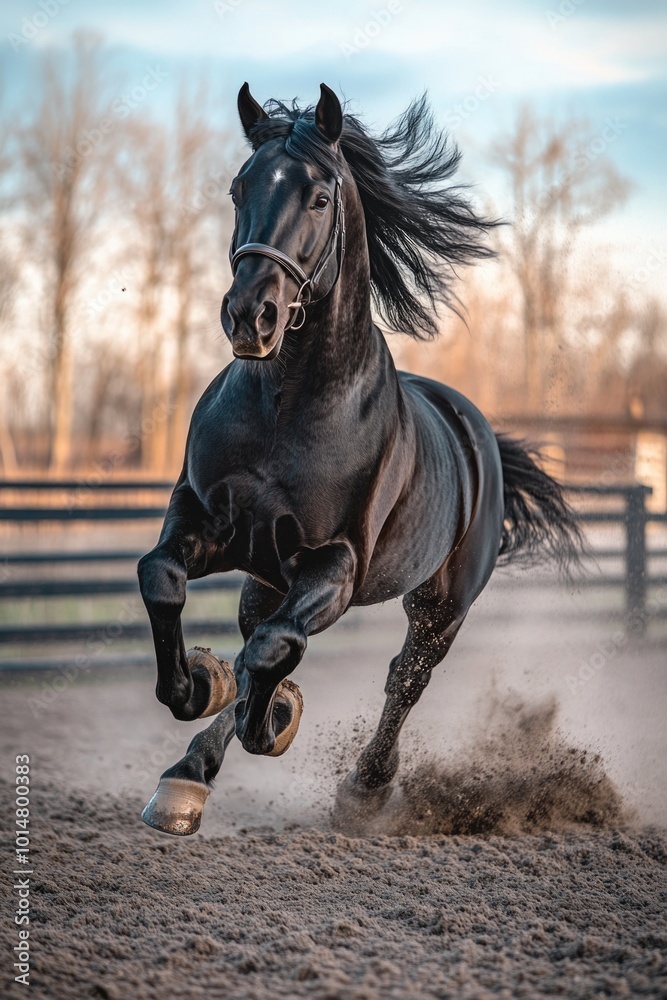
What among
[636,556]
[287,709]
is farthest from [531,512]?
[636,556]

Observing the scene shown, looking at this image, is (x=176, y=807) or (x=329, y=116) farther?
(x=176, y=807)

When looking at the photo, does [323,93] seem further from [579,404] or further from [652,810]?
[579,404]

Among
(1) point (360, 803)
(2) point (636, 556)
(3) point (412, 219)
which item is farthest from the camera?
(2) point (636, 556)

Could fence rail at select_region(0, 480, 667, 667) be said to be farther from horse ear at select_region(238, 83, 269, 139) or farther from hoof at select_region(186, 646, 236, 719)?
horse ear at select_region(238, 83, 269, 139)

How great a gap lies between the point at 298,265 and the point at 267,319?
23 cm

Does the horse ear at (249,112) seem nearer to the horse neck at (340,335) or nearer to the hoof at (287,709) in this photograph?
the horse neck at (340,335)

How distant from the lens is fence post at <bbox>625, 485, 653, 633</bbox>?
8.73 m

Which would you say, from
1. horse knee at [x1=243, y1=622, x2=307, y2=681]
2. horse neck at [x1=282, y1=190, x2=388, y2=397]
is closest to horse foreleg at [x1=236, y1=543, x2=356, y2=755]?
horse knee at [x1=243, y1=622, x2=307, y2=681]

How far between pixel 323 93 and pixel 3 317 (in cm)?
1694

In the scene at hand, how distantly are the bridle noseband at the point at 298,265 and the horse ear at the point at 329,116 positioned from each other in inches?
5.1

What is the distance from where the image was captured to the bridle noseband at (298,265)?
2467 millimetres

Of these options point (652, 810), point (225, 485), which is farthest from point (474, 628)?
point (225, 485)

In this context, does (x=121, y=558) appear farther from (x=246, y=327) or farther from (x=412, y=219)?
(x=246, y=327)

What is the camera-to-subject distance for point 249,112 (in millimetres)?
2887
